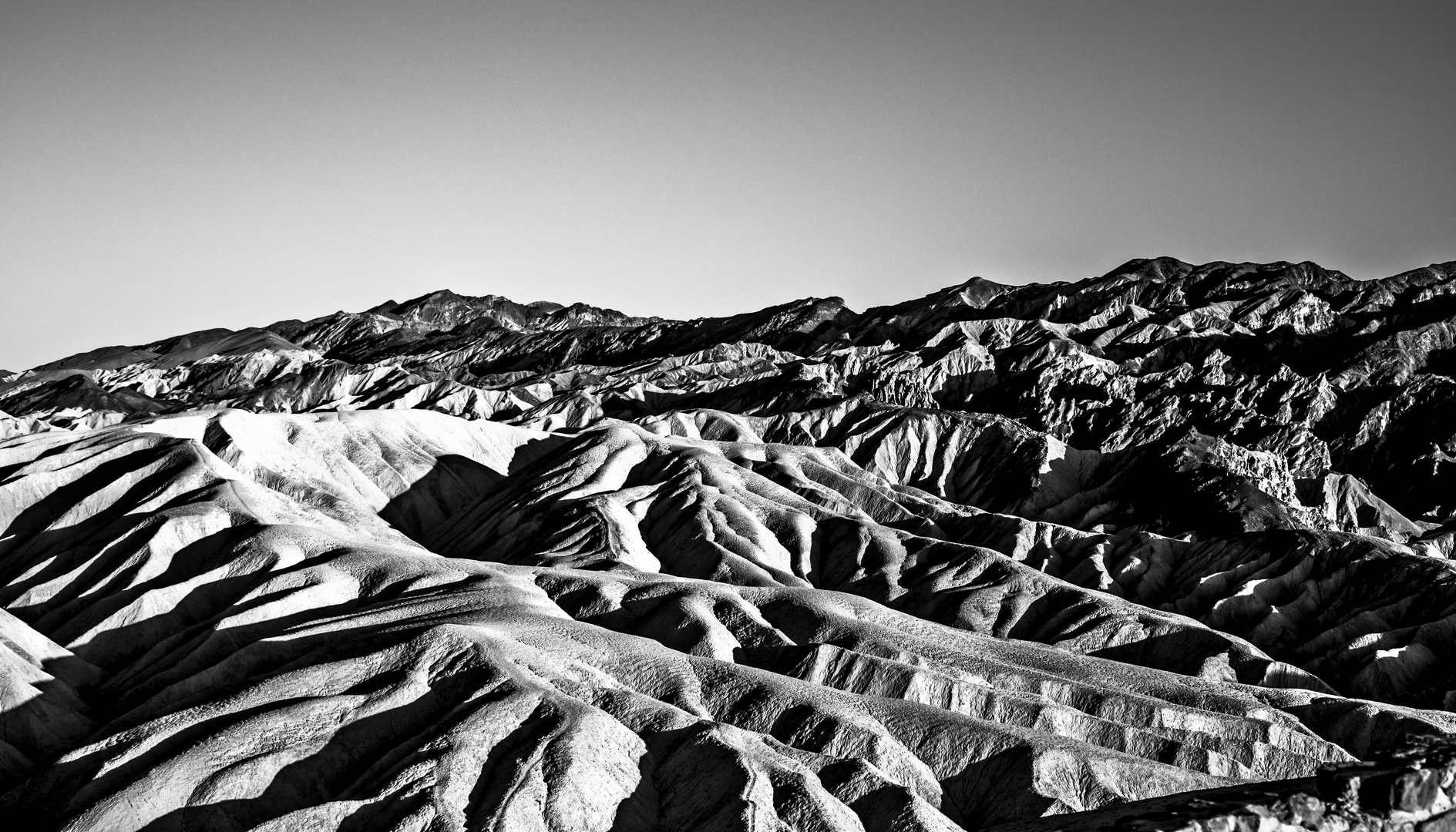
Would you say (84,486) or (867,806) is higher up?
(84,486)

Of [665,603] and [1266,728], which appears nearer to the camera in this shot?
[1266,728]

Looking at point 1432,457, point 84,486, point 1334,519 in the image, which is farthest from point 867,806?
point 1432,457

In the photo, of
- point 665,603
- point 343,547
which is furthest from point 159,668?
point 665,603

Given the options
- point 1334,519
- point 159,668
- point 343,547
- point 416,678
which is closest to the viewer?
point 416,678

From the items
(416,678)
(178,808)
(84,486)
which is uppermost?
(84,486)

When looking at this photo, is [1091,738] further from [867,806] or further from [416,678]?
[416,678]

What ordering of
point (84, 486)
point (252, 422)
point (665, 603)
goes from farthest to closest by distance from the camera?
point (252, 422), point (84, 486), point (665, 603)

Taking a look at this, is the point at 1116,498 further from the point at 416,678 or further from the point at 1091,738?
the point at 416,678
